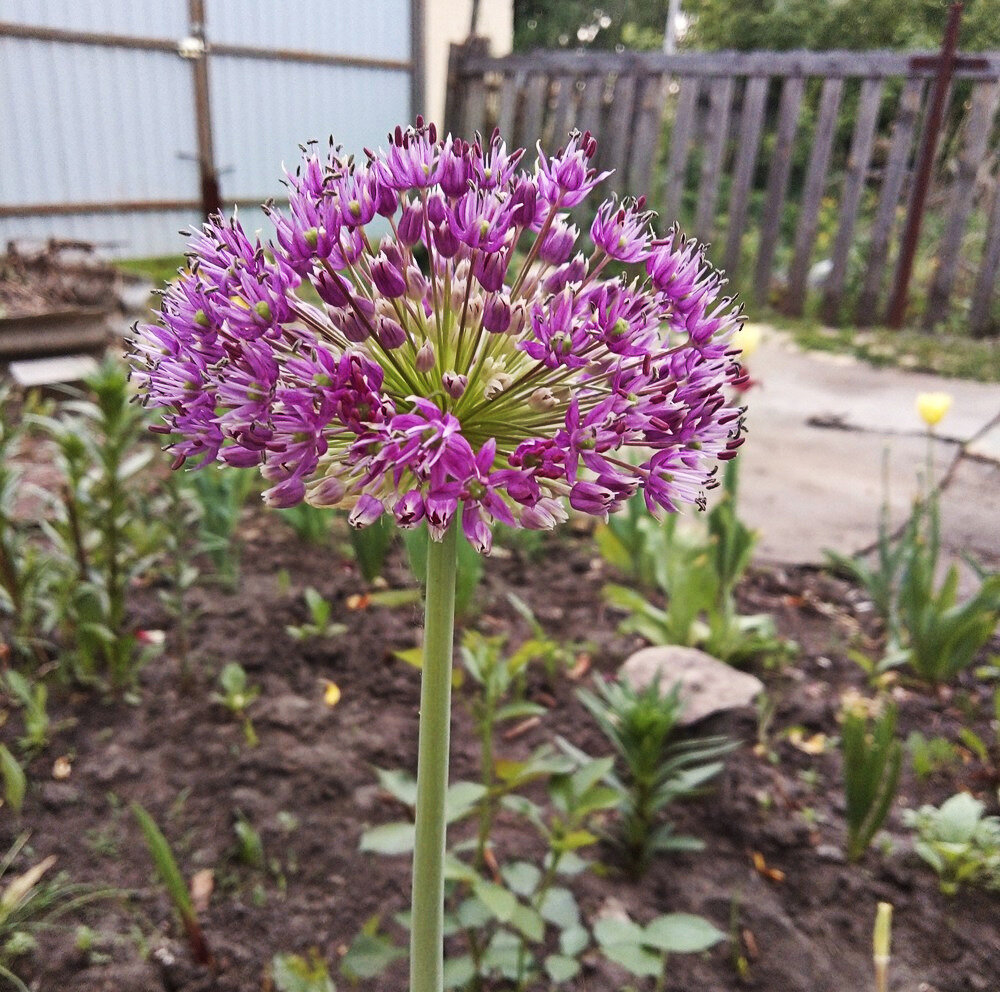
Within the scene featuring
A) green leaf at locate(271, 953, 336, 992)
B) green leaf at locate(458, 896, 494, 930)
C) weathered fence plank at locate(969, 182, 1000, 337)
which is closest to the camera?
green leaf at locate(271, 953, 336, 992)

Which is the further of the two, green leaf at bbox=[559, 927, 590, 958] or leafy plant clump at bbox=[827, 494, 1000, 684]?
leafy plant clump at bbox=[827, 494, 1000, 684]

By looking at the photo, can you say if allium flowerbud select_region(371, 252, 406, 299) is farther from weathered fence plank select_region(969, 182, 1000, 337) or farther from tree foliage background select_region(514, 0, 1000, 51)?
weathered fence plank select_region(969, 182, 1000, 337)

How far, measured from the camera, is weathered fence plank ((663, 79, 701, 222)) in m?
6.42

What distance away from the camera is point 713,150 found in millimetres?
6348

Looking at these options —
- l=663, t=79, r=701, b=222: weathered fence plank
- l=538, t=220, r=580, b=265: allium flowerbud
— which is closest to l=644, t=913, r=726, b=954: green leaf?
l=538, t=220, r=580, b=265: allium flowerbud

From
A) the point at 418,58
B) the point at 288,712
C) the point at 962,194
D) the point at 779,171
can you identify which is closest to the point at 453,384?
the point at 288,712

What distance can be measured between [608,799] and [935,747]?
0.86 meters

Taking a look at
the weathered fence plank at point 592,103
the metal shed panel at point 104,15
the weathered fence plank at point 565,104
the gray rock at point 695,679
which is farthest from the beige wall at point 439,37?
the gray rock at point 695,679

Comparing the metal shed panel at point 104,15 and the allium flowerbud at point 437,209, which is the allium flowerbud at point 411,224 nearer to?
the allium flowerbud at point 437,209

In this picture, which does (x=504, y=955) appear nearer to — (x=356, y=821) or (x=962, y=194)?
(x=356, y=821)

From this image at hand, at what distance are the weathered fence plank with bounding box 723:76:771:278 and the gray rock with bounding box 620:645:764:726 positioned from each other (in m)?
4.82

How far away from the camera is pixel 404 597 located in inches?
63.3

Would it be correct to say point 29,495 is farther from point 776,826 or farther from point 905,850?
point 905,850

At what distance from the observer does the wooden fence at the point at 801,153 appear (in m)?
5.32
